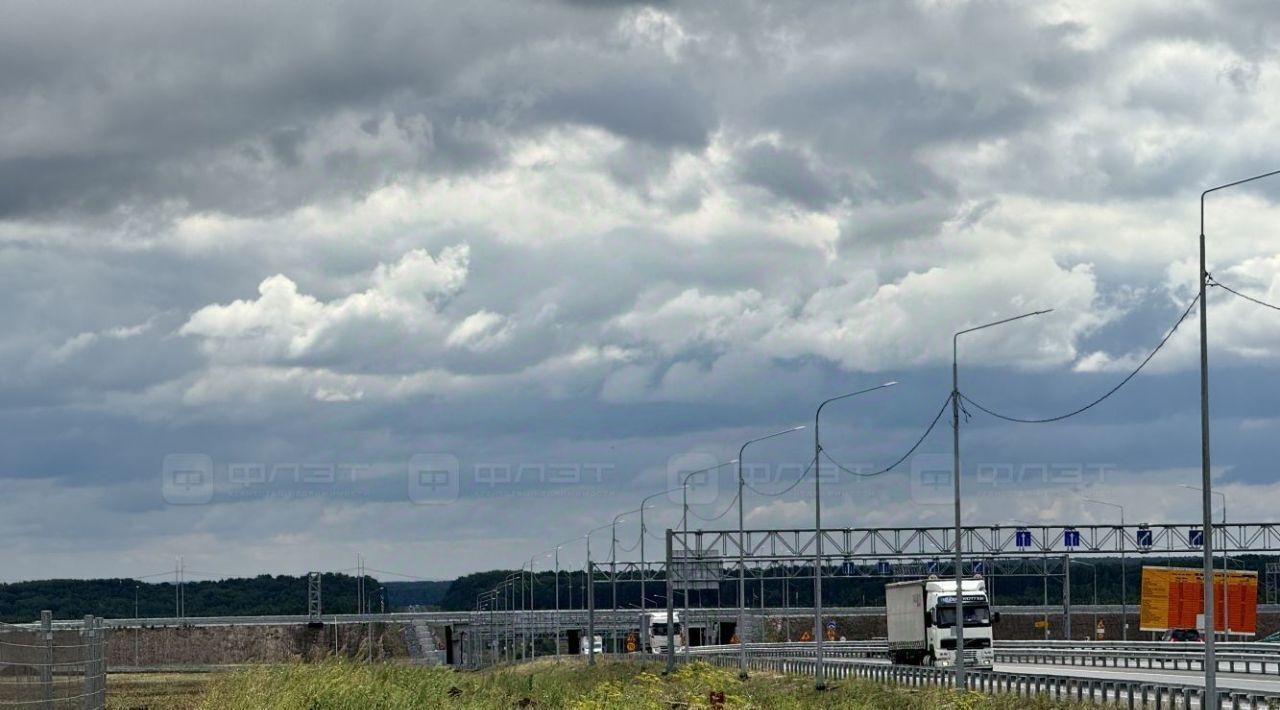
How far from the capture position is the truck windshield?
254ft

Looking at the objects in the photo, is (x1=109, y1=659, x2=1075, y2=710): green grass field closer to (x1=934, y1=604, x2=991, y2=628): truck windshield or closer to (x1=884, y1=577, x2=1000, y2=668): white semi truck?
(x1=884, y1=577, x2=1000, y2=668): white semi truck

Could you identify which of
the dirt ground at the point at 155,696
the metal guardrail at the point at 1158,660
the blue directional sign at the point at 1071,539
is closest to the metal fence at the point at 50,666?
the dirt ground at the point at 155,696

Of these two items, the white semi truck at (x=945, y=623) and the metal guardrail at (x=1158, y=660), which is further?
the white semi truck at (x=945, y=623)

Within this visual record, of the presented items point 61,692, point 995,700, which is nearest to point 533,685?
point 995,700

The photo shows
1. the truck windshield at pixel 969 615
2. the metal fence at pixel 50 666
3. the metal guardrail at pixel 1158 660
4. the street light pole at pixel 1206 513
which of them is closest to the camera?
the metal fence at pixel 50 666

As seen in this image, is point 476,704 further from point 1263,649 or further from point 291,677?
point 1263,649

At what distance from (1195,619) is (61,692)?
93442 mm

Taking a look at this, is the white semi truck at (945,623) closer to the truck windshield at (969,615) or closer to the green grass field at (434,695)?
the truck windshield at (969,615)

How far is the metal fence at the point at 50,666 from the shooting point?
18922mm

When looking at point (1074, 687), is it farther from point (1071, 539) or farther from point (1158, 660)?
point (1071, 539)

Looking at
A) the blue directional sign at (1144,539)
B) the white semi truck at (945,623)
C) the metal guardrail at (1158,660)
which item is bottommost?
the metal guardrail at (1158,660)

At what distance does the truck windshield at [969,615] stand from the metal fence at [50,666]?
5353 cm

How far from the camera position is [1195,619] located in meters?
106

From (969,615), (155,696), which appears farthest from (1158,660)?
(155,696)
